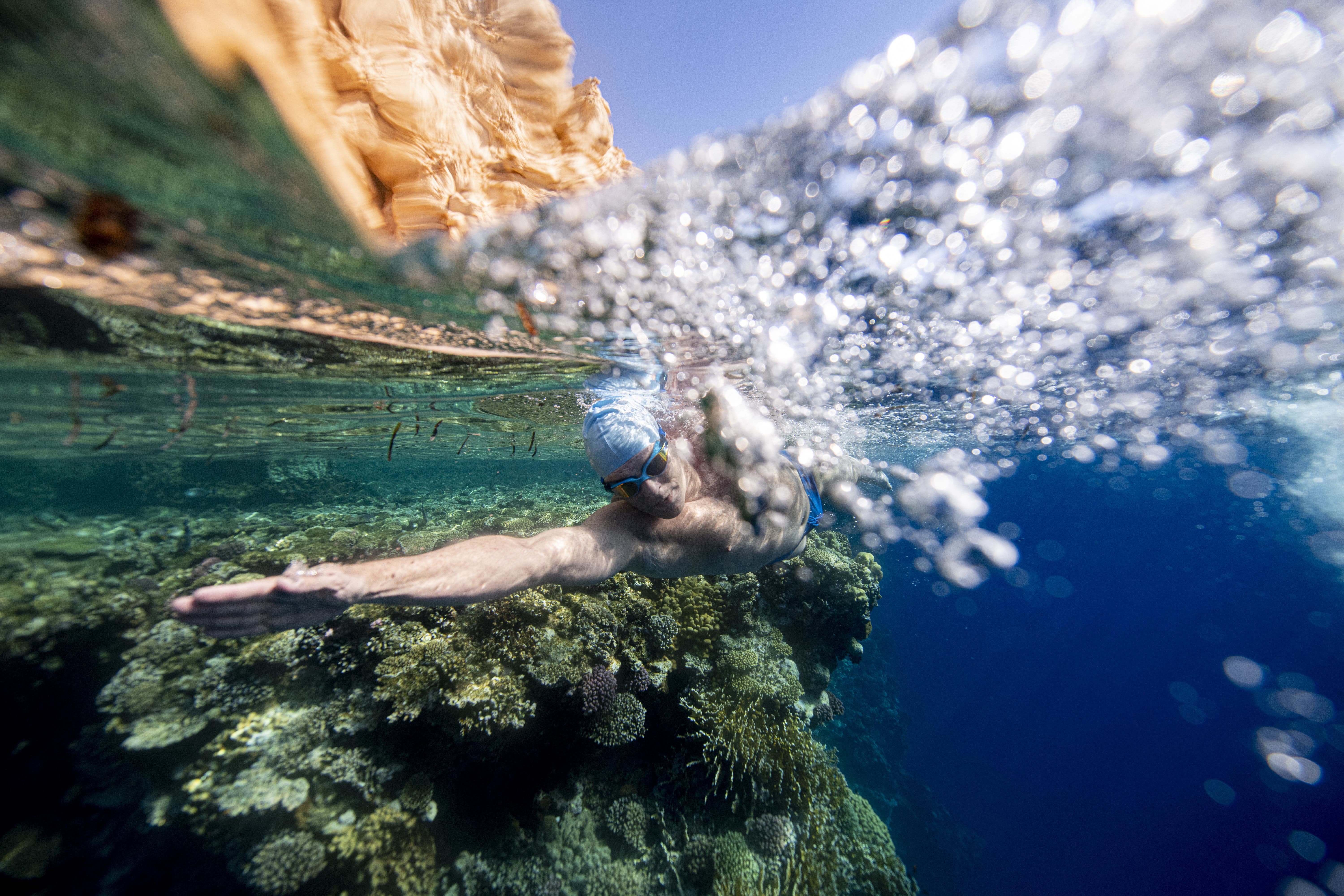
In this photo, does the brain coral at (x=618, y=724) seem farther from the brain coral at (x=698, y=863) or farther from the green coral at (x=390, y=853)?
the green coral at (x=390, y=853)

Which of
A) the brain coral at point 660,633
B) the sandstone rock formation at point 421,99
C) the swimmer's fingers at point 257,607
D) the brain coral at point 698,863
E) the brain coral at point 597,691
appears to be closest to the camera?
the swimmer's fingers at point 257,607

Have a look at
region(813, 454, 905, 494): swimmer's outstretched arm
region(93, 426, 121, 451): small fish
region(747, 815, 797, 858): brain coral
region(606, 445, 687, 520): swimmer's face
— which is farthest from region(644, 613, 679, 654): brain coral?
region(93, 426, 121, 451): small fish

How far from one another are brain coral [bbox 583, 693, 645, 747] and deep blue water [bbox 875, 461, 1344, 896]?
25929 mm

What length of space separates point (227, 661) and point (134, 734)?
0.85m

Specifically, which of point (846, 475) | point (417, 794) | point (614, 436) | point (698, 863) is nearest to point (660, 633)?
point (698, 863)

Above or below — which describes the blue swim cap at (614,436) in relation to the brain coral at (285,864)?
above

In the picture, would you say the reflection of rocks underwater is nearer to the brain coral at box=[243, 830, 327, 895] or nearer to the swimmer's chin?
the brain coral at box=[243, 830, 327, 895]

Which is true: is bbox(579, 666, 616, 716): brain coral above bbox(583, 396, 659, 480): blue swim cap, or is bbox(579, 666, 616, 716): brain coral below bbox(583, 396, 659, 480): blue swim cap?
below

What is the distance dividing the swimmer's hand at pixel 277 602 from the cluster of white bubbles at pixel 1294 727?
2176 inches

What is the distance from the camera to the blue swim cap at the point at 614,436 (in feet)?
11.1

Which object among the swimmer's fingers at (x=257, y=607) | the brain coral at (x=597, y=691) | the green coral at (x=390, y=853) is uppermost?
the swimmer's fingers at (x=257, y=607)

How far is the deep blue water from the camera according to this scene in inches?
1053

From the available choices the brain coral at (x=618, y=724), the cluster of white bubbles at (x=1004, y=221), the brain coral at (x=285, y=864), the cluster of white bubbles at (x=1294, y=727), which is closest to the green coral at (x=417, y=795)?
the brain coral at (x=285, y=864)

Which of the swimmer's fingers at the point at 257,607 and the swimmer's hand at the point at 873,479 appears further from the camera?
the swimmer's hand at the point at 873,479
